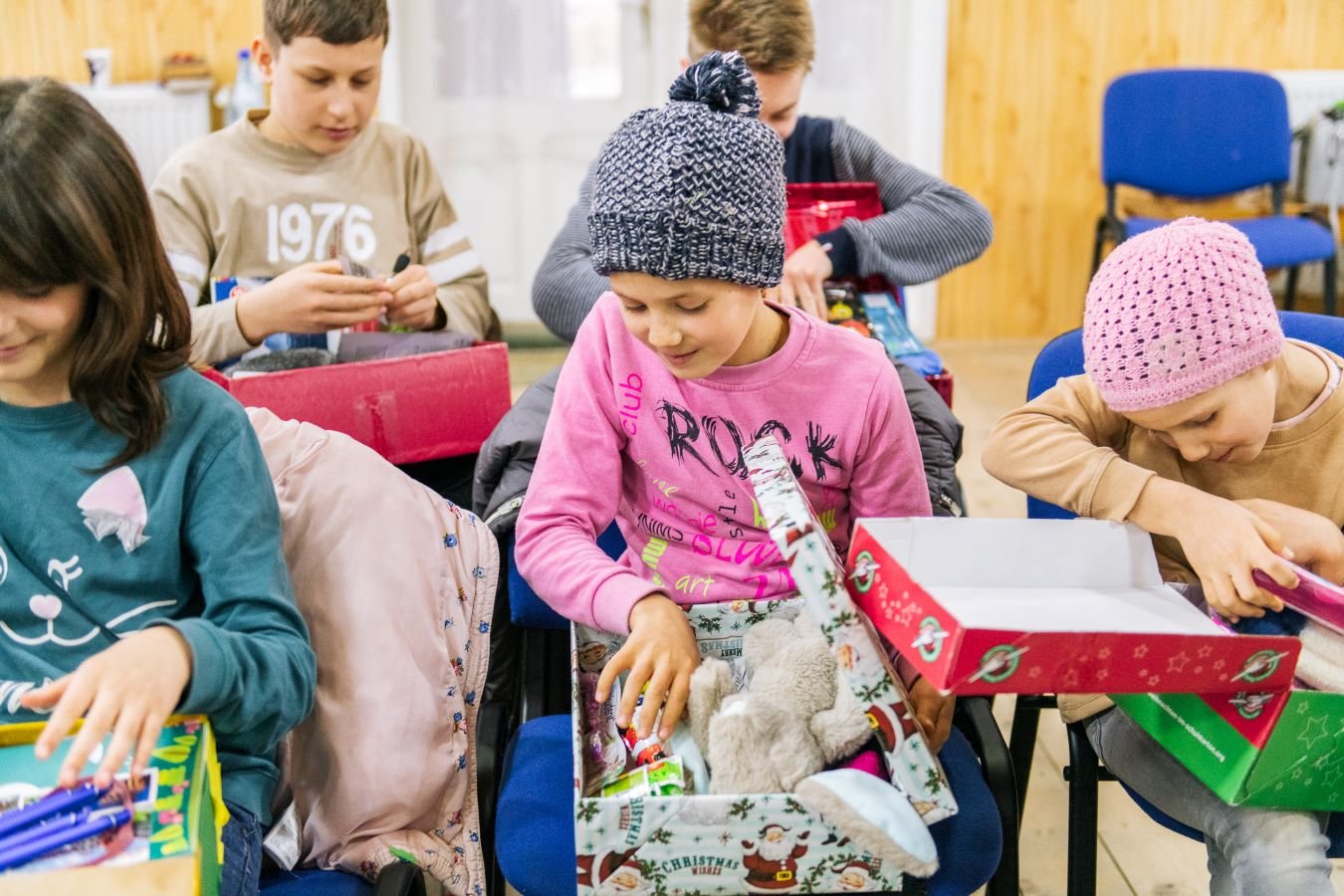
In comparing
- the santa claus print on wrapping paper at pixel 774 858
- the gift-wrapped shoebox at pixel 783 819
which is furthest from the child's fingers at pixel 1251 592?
the santa claus print on wrapping paper at pixel 774 858

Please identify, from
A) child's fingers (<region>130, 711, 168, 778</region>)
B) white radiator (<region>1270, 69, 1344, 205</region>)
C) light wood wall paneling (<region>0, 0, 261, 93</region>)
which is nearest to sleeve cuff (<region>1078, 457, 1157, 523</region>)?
child's fingers (<region>130, 711, 168, 778</region>)

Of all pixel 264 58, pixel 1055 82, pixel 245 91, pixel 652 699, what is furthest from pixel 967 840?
pixel 1055 82

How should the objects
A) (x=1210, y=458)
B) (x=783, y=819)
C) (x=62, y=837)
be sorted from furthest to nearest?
(x=1210, y=458) < (x=783, y=819) < (x=62, y=837)

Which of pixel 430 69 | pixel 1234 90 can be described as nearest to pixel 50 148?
pixel 430 69

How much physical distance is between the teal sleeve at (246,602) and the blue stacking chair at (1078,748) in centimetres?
76

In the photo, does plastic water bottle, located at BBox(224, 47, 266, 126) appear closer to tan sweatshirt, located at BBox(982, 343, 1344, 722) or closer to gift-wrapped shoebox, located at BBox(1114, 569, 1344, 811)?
tan sweatshirt, located at BBox(982, 343, 1344, 722)

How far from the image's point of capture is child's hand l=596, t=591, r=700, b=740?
103cm

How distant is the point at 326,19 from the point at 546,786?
48.8 inches

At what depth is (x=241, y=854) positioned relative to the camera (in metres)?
1.02

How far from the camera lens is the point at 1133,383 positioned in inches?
44.8

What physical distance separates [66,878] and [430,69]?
3.62m

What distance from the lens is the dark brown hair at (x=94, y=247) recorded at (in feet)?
3.15

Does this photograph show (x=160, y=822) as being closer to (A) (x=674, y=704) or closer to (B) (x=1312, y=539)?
(A) (x=674, y=704)

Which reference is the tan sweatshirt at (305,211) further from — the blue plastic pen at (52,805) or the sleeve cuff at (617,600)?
the blue plastic pen at (52,805)
